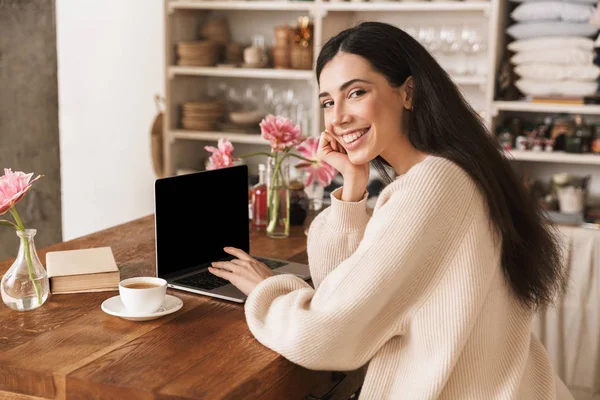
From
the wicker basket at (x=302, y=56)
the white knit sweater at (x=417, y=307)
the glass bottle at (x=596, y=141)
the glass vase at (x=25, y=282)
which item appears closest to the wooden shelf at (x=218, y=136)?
the wicker basket at (x=302, y=56)

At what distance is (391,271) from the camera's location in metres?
1.40

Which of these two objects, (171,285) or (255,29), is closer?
(171,285)

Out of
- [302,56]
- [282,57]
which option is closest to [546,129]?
[302,56]

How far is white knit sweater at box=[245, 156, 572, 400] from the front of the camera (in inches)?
55.7

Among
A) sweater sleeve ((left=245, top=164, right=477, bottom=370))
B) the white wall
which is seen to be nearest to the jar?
sweater sleeve ((left=245, top=164, right=477, bottom=370))

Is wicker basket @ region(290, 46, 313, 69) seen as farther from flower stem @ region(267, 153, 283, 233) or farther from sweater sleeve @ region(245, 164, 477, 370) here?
sweater sleeve @ region(245, 164, 477, 370)

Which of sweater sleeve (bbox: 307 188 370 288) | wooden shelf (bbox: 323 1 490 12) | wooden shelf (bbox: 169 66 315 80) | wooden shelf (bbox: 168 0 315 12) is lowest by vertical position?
sweater sleeve (bbox: 307 188 370 288)

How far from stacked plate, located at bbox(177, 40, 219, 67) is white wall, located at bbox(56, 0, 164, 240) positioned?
511 millimetres

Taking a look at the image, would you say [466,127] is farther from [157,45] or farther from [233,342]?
[157,45]

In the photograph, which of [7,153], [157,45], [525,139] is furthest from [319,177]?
[157,45]

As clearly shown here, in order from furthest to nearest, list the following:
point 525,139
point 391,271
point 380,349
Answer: point 525,139
point 380,349
point 391,271

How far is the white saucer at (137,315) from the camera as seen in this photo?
1.62 m

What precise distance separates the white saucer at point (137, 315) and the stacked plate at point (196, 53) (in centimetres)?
287

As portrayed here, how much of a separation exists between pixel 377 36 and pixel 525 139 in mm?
2414
